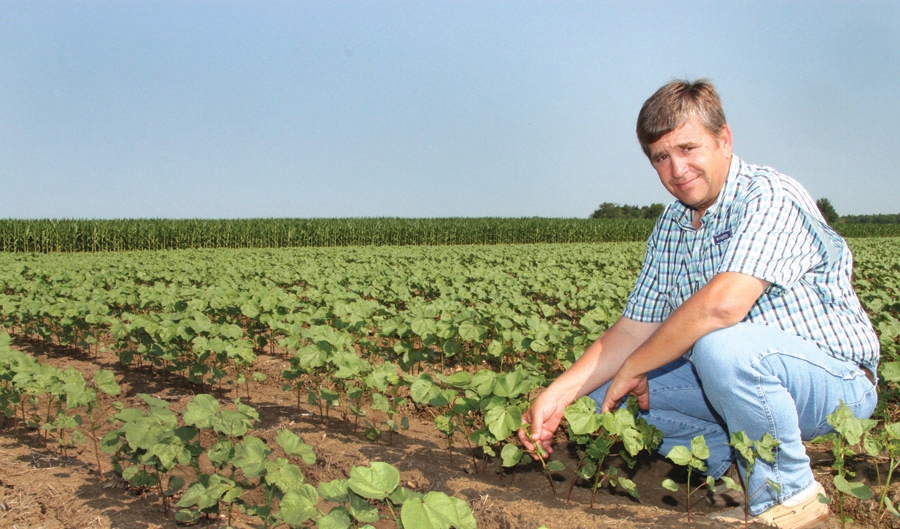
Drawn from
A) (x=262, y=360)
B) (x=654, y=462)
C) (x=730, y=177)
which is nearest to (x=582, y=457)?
(x=654, y=462)

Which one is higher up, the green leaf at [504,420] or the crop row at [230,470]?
the green leaf at [504,420]

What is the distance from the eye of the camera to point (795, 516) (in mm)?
2262

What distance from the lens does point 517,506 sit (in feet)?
7.66

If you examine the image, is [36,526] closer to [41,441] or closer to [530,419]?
[41,441]

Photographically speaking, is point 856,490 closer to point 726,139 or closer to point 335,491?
point 726,139

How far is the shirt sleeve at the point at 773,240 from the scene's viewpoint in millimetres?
2129

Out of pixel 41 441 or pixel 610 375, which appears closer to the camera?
pixel 610 375

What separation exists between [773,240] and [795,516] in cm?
95

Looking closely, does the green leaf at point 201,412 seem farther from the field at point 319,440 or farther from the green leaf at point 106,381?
the green leaf at point 106,381

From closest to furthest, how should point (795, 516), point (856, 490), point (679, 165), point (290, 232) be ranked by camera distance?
point (856, 490)
point (795, 516)
point (679, 165)
point (290, 232)

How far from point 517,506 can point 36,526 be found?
184 centimetres

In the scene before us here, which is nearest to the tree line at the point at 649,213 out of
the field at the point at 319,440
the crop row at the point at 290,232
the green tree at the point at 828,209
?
the green tree at the point at 828,209

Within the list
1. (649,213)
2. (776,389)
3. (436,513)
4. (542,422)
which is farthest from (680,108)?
(649,213)

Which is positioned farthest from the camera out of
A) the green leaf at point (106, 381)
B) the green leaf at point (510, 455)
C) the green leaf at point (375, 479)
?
the green leaf at point (106, 381)
